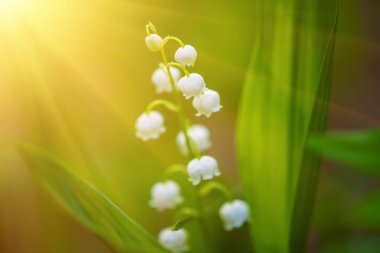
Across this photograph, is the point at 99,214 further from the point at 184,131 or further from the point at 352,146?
the point at 352,146

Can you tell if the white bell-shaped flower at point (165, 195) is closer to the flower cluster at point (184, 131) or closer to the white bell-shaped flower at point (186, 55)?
the flower cluster at point (184, 131)

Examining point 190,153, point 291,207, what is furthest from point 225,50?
point 291,207

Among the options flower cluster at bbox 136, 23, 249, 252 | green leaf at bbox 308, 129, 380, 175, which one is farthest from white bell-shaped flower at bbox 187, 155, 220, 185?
green leaf at bbox 308, 129, 380, 175

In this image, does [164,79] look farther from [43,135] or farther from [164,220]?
[43,135]

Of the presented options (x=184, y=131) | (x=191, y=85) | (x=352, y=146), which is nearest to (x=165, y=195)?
(x=184, y=131)

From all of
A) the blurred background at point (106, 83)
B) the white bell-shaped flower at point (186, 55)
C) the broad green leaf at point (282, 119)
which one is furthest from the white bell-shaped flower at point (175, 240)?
the white bell-shaped flower at point (186, 55)

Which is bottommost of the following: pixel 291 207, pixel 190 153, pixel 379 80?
pixel 291 207
